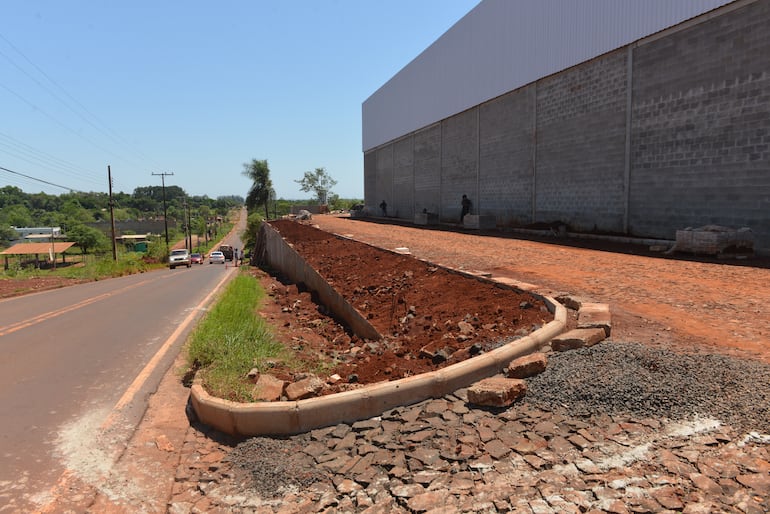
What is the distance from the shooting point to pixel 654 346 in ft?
15.6

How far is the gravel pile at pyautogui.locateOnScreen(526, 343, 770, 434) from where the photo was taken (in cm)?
349

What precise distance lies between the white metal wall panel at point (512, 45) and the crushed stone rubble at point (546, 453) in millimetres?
14027

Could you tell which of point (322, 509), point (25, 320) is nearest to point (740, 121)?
point (322, 509)

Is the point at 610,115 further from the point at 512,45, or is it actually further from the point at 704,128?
the point at 512,45

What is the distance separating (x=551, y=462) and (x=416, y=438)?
3.29 feet

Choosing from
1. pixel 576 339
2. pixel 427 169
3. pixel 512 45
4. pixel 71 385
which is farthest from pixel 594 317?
pixel 427 169

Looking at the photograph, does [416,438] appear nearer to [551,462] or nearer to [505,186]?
[551,462]

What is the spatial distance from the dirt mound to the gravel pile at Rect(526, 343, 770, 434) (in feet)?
3.55

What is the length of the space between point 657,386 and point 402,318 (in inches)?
186

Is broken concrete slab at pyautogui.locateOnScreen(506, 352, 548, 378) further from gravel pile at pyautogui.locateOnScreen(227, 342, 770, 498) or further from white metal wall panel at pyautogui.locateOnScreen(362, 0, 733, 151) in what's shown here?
white metal wall panel at pyautogui.locateOnScreen(362, 0, 733, 151)

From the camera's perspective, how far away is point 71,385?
605 centimetres

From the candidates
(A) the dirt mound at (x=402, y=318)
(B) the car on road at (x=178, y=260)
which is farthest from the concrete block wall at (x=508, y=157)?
(B) the car on road at (x=178, y=260)

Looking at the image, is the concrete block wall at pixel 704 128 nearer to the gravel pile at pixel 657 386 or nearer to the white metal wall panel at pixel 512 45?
the white metal wall panel at pixel 512 45

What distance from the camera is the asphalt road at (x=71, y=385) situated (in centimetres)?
399
